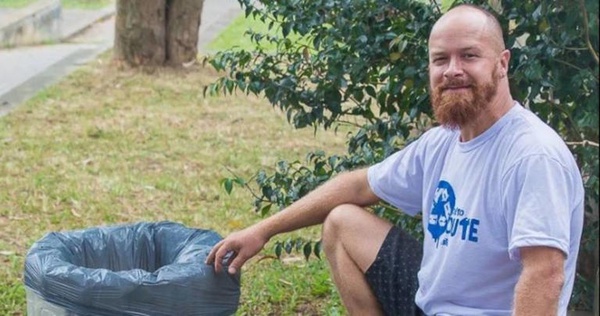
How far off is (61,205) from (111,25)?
9.53 meters

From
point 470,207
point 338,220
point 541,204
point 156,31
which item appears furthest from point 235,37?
point 541,204

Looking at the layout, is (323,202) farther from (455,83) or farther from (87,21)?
(87,21)

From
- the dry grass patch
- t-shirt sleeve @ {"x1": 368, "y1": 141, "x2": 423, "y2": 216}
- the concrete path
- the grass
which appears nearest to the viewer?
t-shirt sleeve @ {"x1": 368, "y1": 141, "x2": 423, "y2": 216}

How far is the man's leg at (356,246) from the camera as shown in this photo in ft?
10.4

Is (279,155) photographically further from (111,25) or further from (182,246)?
(111,25)

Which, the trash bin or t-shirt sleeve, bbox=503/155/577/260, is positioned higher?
t-shirt sleeve, bbox=503/155/577/260

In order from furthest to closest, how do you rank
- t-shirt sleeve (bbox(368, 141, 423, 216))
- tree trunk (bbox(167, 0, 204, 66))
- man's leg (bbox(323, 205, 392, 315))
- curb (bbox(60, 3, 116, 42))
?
curb (bbox(60, 3, 116, 42)) → tree trunk (bbox(167, 0, 204, 66)) → man's leg (bbox(323, 205, 392, 315)) → t-shirt sleeve (bbox(368, 141, 423, 216))

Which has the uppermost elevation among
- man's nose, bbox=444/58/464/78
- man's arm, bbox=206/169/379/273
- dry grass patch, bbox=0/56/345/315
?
man's nose, bbox=444/58/464/78

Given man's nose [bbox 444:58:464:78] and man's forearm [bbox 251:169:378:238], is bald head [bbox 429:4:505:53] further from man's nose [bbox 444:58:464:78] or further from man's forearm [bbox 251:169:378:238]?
man's forearm [bbox 251:169:378:238]

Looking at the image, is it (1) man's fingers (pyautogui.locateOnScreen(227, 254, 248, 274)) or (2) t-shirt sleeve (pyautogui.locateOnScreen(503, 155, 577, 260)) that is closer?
(2) t-shirt sleeve (pyautogui.locateOnScreen(503, 155, 577, 260))

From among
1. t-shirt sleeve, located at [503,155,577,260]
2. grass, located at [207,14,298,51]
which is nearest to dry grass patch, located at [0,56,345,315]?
t-shirt sleeve, located at [503,155,577,260]

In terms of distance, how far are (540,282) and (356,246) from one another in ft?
2.68

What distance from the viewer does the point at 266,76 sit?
4145mm

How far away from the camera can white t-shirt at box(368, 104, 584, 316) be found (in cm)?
248
